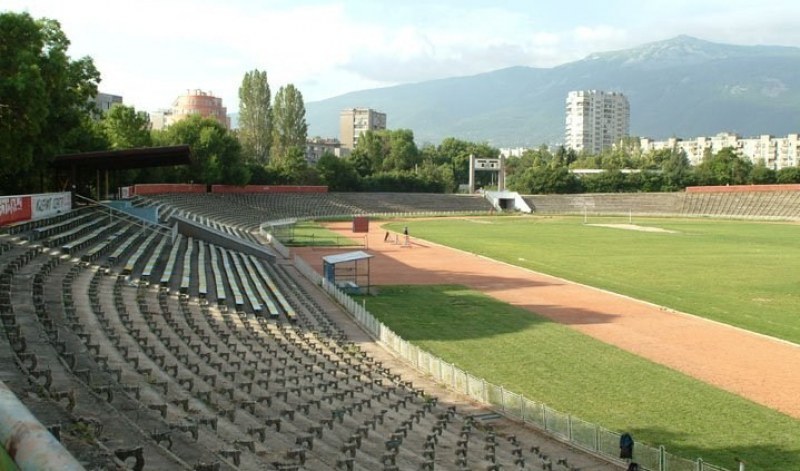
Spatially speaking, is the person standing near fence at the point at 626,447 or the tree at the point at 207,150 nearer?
the person standing near fence at the point at 626,447

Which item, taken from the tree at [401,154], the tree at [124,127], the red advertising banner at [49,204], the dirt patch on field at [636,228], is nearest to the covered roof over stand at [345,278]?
the red advertising banner at [49,204]

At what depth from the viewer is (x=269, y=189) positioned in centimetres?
12112

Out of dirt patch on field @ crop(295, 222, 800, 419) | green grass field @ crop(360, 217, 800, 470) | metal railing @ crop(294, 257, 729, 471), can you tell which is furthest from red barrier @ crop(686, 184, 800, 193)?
metal railing @ crop(294, 257, 729, 471)

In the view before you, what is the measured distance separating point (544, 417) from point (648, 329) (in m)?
16.0

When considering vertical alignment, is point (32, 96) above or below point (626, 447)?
above

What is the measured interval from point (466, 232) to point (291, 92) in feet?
224

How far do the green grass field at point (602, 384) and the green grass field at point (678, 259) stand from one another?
30.7ft

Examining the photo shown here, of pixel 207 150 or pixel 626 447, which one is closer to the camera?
pixel 626 447

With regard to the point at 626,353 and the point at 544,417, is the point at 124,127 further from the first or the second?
the point at 544,417

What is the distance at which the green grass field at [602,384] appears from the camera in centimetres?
1888

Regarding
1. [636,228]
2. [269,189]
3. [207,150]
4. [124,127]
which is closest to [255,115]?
[269,189]

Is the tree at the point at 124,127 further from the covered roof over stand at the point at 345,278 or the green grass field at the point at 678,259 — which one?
the covered roof over stand at the point at 345,278

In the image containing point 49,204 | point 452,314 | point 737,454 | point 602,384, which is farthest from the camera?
point 452,314

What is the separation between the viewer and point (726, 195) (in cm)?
12888
